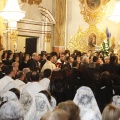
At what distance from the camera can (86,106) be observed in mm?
6023

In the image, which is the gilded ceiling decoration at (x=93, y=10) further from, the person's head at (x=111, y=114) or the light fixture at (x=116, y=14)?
the person's head at (x=111, y=114)

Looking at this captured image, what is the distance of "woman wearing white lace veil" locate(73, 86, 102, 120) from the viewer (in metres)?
5.78

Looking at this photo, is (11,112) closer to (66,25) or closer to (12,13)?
(12,13)

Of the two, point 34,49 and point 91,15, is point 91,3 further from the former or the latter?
point 34,49

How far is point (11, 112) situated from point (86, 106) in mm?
1692

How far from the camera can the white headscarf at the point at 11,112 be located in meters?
4.61

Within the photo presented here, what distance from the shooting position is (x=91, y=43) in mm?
23078

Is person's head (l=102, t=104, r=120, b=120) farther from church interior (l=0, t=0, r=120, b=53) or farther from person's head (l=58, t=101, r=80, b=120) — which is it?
church interior (l=0, t=0, r=120, b=53)

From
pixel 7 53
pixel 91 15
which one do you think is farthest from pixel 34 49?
pixel 7 53

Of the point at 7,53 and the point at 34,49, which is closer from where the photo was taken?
the point at 7,53

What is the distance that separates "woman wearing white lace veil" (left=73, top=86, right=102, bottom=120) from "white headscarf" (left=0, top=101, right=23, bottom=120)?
4.56 feet

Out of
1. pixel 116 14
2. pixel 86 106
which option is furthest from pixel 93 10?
pixel 86 106

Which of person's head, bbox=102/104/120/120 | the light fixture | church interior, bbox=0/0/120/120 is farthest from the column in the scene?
person's head, bbox=102/104/120/120

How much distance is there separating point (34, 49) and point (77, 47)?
254 centimetres
